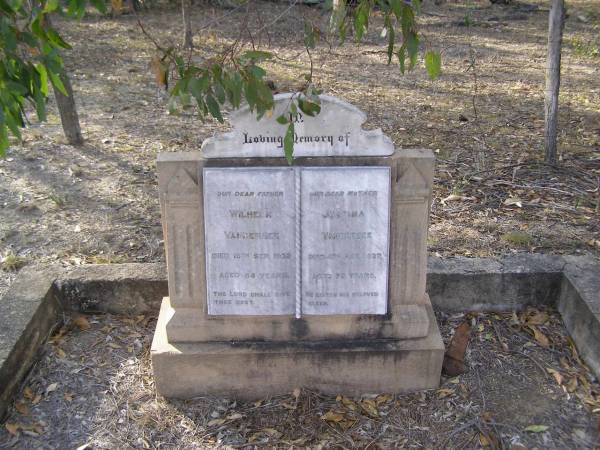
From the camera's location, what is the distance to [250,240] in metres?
3.06

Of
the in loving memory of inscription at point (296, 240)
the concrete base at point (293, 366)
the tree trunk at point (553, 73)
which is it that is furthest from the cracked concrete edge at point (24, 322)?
the tree trunk at point (553, 73)

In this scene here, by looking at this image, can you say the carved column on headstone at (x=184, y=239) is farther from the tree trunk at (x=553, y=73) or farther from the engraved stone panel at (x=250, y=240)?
the tree trunk at (x=553, y=73)

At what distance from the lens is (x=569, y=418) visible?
3043 mm

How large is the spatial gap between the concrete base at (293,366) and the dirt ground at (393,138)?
1.23 metres

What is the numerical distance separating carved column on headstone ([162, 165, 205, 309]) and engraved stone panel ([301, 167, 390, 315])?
52 centimetres

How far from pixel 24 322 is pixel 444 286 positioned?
243 cm

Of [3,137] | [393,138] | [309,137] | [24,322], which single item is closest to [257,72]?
[309,137]

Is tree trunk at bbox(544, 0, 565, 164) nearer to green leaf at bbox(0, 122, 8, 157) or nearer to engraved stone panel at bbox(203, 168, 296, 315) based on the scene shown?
engraved stone panel at bbox(203, 168, 296, 315)

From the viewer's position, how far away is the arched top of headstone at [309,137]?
9.26 ft

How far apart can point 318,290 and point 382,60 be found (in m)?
6.93

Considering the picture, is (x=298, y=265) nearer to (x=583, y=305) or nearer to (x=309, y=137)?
(x=309, y=137)

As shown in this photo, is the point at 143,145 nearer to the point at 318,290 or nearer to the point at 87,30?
the point at 318,290

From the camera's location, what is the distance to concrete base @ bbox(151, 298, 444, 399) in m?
3.16

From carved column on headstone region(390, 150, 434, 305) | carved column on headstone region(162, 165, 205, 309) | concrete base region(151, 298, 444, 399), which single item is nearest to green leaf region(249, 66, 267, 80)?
carved column on headstone region(162, 165, 205, 309)
